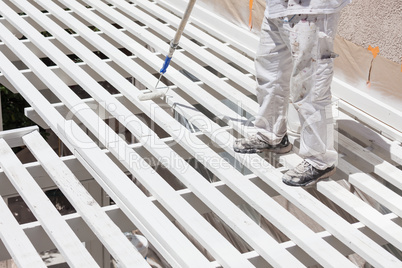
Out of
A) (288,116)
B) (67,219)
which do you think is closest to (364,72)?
(288,116)

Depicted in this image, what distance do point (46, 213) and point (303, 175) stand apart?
43.3 inches

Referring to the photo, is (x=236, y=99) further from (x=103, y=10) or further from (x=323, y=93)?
(x=103, y=10)

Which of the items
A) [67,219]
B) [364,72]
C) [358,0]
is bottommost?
[67,219]

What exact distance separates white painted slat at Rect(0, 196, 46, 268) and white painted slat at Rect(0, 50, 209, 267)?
41cm

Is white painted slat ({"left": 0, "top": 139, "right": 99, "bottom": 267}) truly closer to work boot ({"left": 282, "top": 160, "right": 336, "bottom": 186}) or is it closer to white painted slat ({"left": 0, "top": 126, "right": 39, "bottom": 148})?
white painted slat ({"left": 0, "top": 126, "right": 39, "bottom": 148})

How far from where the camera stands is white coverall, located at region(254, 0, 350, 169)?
260 cm

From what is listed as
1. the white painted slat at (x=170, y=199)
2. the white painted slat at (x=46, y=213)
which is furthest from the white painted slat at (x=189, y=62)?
the white painted slat at (x=46, y=213)

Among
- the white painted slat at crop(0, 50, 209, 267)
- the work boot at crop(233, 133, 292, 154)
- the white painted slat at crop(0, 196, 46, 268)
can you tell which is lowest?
the white painted slat at crop(0, 196, 46, 268)

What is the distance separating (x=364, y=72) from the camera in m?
3.86

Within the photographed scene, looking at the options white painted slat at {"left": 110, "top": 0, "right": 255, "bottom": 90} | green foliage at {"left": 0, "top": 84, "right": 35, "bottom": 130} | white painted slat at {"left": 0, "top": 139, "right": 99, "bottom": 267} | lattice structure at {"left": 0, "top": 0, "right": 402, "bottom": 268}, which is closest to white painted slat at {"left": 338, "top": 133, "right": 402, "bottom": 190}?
lattice structure at {"left": 0, "top": 0, "right": 402, "bottom": 268}

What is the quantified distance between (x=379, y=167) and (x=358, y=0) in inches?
46.4

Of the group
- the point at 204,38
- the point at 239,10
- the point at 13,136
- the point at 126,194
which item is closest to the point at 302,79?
the point at 126,194

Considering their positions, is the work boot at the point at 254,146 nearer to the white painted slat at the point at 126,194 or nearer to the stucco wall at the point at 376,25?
the white painted slat at the point at 126,194

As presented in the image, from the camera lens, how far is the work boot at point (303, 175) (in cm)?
284
